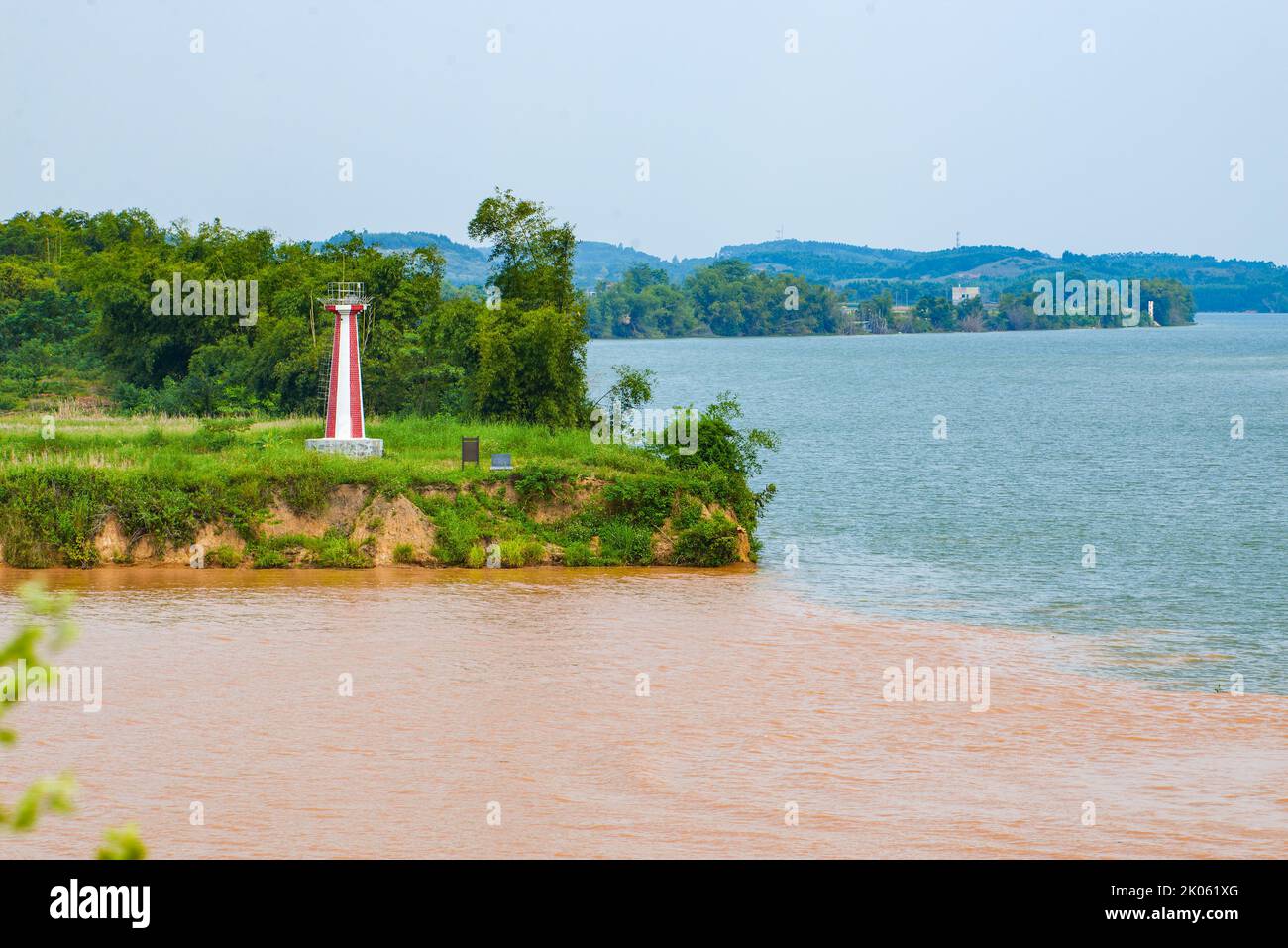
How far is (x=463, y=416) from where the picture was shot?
48.5 m

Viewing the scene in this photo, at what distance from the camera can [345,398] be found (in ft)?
132

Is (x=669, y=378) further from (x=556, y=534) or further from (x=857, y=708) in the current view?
(x=857, y=708)

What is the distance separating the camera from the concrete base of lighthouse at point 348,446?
131ft

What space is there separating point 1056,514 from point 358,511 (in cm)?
2461

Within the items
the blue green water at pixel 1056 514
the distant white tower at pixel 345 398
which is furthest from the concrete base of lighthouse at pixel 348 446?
the blue green water at pixel 1056 514

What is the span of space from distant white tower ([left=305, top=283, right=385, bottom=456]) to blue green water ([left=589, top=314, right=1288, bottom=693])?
1188 centimetres

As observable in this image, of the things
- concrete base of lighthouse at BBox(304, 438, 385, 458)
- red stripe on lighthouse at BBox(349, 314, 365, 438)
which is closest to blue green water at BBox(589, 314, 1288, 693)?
concrete base of lighthouse at BBox(304, 438, 385, 458)

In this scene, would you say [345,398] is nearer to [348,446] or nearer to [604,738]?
[348,446]

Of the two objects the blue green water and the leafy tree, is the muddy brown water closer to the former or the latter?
the blue green water

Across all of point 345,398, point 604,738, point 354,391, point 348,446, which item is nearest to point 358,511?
point 348,446

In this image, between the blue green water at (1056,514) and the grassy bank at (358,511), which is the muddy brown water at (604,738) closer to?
the grassy bank at (358,511)

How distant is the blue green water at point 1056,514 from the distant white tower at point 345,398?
11.9m
